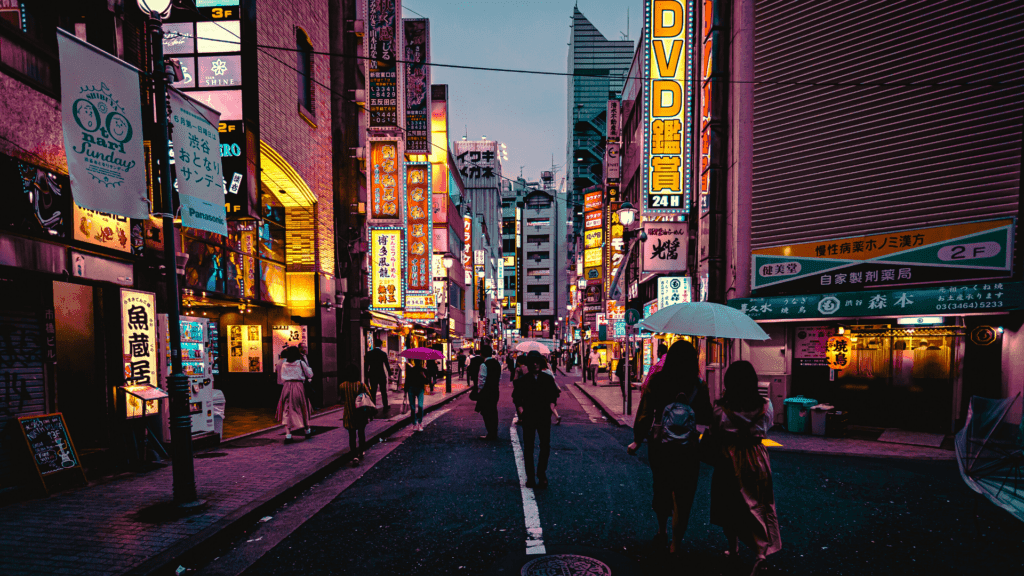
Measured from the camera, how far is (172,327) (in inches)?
235

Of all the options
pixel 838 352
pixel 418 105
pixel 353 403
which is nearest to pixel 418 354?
pixel 353 403

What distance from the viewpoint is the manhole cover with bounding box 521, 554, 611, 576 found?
429cm

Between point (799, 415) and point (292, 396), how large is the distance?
38.9ft

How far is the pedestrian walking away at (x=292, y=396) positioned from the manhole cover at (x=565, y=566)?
24.5 feet

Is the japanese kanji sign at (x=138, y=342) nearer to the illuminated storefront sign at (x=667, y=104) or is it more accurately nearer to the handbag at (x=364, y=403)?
the handbag at (x=364, y=403)

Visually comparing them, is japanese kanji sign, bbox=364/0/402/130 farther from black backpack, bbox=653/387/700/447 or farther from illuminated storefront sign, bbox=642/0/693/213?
black backpack, bbox=653/387/700/447

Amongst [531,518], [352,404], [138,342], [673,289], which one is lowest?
[531,518]

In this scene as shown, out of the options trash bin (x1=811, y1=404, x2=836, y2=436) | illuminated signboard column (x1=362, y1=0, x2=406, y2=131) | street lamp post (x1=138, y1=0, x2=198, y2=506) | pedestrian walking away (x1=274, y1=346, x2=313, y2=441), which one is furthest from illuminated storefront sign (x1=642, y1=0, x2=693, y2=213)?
street lamp post (x1=138, y1=0, x2=198, y2=506)

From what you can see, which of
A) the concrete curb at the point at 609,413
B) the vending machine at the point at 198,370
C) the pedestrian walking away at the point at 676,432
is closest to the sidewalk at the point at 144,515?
the vending machine at the point at 198,370

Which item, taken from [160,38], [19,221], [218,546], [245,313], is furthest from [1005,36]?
[245,313]

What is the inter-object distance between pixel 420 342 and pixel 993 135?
114 feet

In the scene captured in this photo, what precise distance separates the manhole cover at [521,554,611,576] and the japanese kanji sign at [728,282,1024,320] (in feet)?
27.2

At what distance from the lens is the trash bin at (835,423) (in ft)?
39.5

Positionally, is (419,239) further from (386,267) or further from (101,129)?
(101,129)
